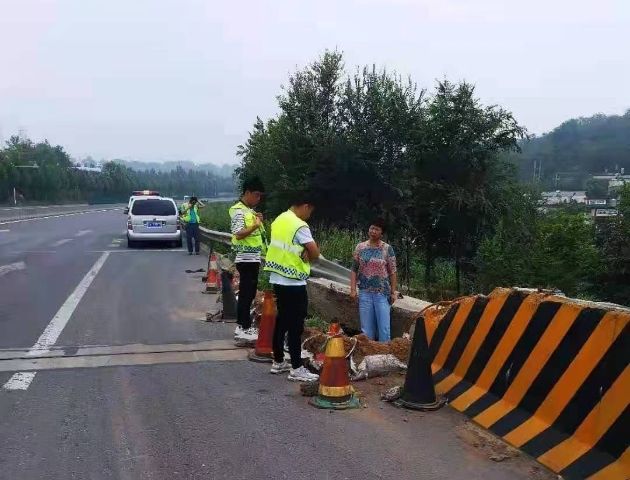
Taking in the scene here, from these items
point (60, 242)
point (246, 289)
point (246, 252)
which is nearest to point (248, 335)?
point (246, 289)

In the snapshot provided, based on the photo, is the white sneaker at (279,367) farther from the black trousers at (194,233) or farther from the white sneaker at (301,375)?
the black trousers at (194,233)

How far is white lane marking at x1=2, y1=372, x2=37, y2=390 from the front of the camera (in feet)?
18.7

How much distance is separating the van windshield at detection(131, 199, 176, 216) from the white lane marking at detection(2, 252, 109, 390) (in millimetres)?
8038

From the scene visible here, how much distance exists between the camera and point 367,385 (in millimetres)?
5758

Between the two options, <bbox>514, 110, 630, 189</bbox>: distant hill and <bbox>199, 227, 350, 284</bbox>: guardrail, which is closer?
<bbox>199, 227, 350, 284</bbox>: guardrail

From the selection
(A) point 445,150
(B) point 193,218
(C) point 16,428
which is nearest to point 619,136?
(A) point 445,150

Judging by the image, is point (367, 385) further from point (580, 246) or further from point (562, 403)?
point (580, 246)

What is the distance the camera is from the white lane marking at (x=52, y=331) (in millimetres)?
5832

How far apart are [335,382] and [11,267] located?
12437mm

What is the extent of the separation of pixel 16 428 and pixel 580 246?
720 inches

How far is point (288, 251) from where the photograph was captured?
584cm

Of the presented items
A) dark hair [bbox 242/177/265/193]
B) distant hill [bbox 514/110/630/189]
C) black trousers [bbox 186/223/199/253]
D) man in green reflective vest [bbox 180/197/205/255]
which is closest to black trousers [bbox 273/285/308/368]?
dark hair [bbox 242/177/265/193]

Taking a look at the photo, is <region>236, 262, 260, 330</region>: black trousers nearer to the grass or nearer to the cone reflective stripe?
the cone reflective stripe

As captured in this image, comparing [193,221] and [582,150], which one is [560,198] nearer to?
[193,221]
